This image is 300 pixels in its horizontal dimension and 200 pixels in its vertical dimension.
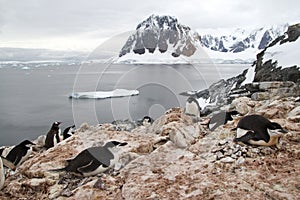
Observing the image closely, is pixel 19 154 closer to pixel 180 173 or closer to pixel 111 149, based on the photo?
pixel 111 149

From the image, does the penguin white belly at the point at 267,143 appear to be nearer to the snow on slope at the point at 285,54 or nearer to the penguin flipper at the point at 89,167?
the penguin flipper at the point at 89,167

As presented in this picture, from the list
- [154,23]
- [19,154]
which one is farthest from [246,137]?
[154,23]

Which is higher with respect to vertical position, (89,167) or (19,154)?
(89,167)

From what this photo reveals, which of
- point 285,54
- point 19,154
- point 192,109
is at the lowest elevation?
point 19,154

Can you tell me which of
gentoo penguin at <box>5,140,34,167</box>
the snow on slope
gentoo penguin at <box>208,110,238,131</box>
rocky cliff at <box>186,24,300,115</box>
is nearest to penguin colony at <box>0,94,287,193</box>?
gentoo penguin at <box>5,140,34,167</box>

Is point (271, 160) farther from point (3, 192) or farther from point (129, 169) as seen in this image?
point (3, 192)

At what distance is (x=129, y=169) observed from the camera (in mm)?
3818

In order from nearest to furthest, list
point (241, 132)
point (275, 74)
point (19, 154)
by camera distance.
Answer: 1. point (241, 132)
2. point (19, 154)
3. point (275, 74)

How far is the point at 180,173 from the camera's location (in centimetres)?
361

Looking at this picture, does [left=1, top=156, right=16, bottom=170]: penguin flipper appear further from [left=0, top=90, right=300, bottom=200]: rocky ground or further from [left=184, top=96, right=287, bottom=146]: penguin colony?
[left=184, top=96, right=287, bottom=146]: penguin colony

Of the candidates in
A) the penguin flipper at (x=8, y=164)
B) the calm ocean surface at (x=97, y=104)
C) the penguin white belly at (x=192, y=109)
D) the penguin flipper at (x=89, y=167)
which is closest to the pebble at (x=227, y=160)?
the penguin flipper at (x=89, y=167)

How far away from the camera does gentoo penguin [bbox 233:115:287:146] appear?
155 inches

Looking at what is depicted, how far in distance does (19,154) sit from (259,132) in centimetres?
437

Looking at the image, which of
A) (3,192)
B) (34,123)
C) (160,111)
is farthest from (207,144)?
(34,123)
